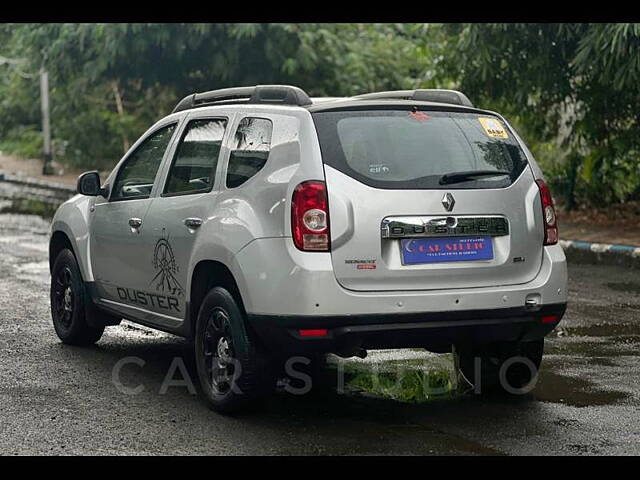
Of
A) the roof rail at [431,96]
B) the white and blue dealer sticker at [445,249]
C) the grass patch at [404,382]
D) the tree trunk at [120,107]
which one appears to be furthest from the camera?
the tree trunk at [120,107]

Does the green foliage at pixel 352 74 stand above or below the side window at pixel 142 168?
below

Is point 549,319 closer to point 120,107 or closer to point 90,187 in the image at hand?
point 90,187

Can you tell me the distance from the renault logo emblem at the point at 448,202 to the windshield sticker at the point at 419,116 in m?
0.51

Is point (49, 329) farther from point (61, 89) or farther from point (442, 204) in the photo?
point (61, 89)

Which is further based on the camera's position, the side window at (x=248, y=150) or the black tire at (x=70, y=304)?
the black tire at (x=70, y=304)

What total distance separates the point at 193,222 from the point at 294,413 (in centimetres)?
127

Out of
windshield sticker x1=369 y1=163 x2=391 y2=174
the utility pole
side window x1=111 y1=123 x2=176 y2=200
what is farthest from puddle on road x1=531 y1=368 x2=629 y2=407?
the utility pole

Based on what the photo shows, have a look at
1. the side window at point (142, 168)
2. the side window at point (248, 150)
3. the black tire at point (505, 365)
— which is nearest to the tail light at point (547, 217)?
the black tire at point (505, 365)

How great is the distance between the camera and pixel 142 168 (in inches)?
327

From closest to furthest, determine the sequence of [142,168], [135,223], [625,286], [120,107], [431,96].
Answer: [431,96] → [135,223] → [142,168] → [625,286] → [120,107]

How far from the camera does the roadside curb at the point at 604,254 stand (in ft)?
49.2

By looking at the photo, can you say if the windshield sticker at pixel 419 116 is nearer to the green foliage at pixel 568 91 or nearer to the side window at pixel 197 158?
the side window at pixel 197 158

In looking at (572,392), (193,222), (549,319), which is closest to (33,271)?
(193,222)
